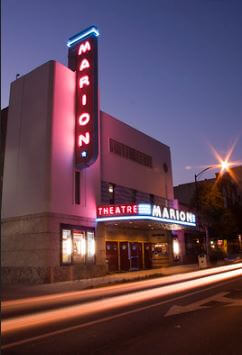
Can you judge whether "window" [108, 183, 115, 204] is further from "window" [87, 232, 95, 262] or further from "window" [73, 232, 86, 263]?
"window" [73, 232, 86, 263]

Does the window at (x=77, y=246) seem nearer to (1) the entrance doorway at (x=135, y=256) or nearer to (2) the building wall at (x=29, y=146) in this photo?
(2) the building wall at (x=29, y=146)

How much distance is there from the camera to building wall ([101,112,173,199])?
95.0 feet

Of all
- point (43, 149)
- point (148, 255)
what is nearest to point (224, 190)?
point (148, 255)

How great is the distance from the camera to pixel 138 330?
312 inches

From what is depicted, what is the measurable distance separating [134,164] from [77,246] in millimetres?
10244

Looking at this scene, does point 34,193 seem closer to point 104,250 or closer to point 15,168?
point 15,168

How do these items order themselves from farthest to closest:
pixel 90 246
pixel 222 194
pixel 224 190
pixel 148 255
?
pixel 224 190
pixel 222 194
pixel 148 255
pixel 90 246

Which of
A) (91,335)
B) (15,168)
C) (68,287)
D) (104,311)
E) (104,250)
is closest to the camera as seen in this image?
(91,335)

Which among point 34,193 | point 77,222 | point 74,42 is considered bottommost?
point 77,222

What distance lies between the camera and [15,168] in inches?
967

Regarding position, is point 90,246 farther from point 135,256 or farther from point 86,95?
point 86,95

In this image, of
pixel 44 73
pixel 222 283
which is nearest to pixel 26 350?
pixel 222 283

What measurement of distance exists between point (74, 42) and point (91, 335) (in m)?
23.1

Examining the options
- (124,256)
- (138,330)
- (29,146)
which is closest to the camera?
(138,330)
